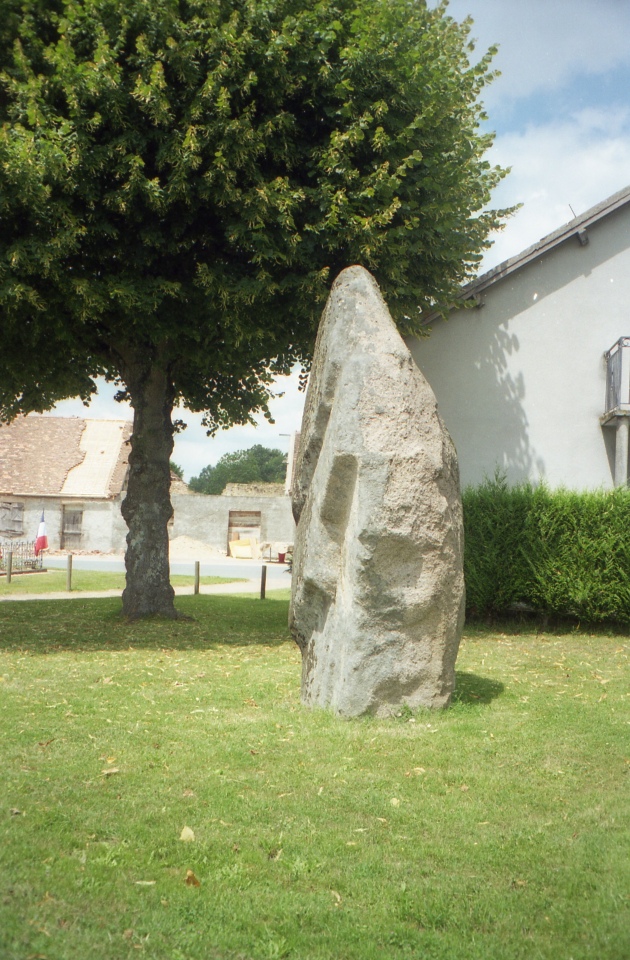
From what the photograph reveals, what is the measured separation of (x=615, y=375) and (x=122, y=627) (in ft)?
36.2

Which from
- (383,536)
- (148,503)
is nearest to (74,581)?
(148,503)

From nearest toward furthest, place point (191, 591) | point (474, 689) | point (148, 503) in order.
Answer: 1. point (474, 689)
2. point (148, 503)
3. point (191, 591)

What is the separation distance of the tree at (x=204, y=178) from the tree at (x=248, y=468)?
78.5 metres

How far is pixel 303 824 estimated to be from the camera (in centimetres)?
444

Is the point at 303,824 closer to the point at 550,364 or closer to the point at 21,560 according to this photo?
the point at 550,364

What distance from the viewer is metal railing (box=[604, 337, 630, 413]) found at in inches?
637

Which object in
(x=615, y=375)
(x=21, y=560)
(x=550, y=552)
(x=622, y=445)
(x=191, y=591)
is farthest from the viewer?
(x=21, y=560)

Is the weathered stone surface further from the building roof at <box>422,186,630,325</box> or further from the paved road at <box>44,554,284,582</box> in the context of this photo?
the paved road at <box>44,554,284,582</box>

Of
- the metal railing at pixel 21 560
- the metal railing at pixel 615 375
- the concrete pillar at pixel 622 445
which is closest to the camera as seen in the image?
the metal railing at pixel 615 375

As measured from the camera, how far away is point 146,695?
305 inches

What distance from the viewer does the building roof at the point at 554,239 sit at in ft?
56.2

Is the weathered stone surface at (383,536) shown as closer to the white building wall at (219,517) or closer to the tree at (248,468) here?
the white building wall at (219,517)

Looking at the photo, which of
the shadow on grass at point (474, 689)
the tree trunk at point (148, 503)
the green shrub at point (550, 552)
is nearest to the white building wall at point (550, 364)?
the green shrub at point (550, 552)

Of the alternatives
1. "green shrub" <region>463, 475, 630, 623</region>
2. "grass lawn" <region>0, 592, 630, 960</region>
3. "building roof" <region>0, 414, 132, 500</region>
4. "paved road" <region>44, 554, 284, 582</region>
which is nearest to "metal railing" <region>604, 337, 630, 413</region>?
"green shrub" <region>463, 475, 630, 623</region>
